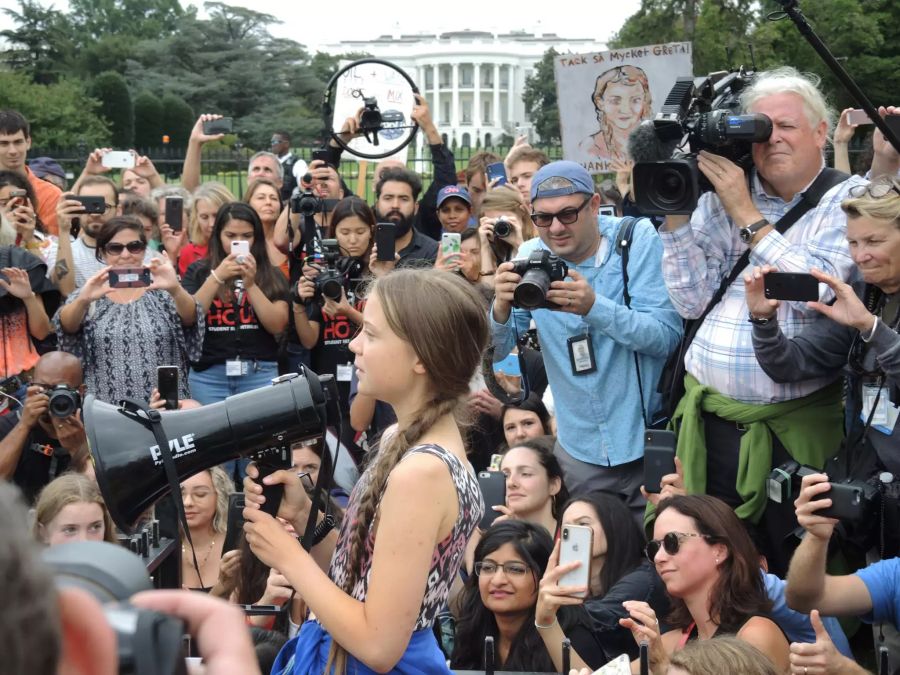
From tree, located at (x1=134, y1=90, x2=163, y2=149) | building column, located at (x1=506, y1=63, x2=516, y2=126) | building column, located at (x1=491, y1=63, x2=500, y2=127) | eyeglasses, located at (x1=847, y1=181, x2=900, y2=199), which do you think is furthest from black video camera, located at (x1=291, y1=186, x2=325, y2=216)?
building column, located at (x1=506, y1=63, x2=516, y2=126)

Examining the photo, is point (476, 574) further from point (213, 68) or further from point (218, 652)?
point (213, 68)

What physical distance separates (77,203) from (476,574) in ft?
11.6

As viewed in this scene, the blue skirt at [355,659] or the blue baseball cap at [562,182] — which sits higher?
the blue baseball cap at [562,182]

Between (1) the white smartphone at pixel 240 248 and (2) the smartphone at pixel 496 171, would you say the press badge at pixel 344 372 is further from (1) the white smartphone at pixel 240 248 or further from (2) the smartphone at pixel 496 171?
(2) the smartphone at pixel 496 171

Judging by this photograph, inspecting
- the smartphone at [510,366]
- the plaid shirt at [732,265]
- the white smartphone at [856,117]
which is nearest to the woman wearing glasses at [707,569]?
the plaid shirt at [732,265]

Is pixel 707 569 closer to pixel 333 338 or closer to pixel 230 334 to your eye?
pixel 333 338

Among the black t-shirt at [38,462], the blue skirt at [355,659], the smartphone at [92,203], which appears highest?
the smartphone at [92,203]

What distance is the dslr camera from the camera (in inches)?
168

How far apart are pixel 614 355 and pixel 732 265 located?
64 centimetres

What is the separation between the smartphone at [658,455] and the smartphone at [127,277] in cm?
301

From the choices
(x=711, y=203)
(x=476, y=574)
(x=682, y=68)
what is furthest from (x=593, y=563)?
(x=682, y=68)

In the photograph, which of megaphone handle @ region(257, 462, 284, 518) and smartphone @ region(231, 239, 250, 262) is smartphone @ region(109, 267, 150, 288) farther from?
megaphone handle @ region(257, 462, 284, 518)

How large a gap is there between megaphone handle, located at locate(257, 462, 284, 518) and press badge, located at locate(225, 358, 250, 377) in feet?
12.3

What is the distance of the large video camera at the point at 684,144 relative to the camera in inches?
155
